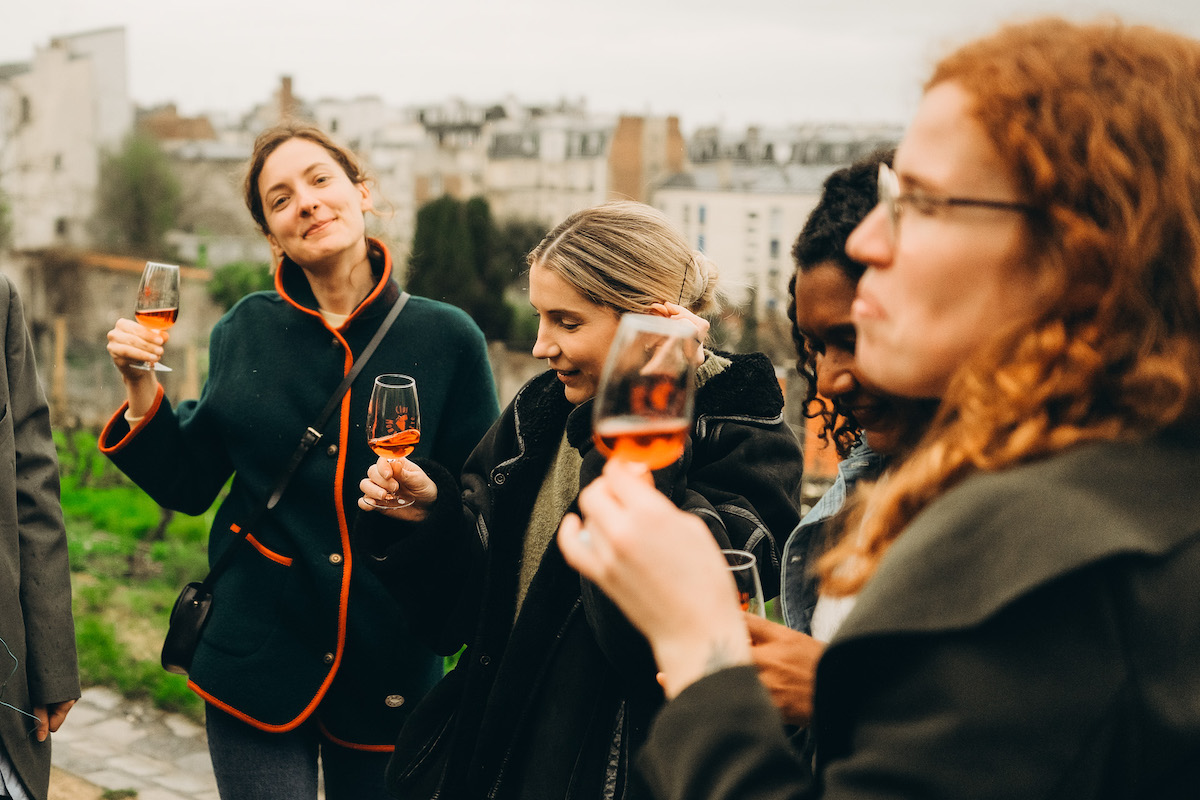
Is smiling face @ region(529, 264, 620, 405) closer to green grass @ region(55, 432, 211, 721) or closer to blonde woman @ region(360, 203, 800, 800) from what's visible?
blonde woman @ region(360, 203, 800, 800)

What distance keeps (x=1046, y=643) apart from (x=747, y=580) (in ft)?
2.03

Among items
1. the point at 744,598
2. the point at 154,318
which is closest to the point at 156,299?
the point at 154,318

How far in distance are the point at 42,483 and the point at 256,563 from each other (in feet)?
1.88

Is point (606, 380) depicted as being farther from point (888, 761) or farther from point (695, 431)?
point (695, 431)

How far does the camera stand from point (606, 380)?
1.29 meters

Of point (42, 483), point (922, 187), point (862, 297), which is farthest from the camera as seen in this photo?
point (42, 483)

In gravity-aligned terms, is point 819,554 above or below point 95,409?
above

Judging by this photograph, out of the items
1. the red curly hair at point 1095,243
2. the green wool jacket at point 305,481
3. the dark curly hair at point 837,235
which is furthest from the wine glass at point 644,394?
the green wool jacket at point 305,481

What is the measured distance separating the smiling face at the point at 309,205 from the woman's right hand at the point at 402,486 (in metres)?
0.89

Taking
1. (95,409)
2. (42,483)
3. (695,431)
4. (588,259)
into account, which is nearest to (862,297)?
(695,431)

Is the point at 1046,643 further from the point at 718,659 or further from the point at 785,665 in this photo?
the point at 785,665

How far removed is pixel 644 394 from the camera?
131 centimetres

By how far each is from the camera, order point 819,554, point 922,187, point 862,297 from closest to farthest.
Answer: point 922,187, point 862,297, point 819,554

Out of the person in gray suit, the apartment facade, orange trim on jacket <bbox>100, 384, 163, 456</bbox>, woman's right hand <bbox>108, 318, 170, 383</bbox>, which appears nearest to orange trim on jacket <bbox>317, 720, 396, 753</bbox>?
the person in gray suit
